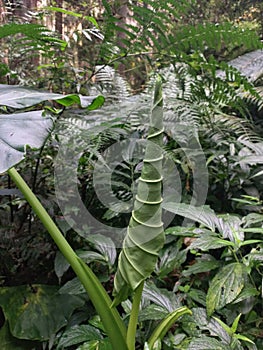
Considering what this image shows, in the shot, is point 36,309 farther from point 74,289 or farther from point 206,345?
point 206,345

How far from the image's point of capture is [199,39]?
Result: 3.03 ft

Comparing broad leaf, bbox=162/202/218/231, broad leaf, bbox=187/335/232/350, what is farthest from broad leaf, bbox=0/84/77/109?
broad leaf, bbox=187/335/232/350

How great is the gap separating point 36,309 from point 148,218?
42 centimetres

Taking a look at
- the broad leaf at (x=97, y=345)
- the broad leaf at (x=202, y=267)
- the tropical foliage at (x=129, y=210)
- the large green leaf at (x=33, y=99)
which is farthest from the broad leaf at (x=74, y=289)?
the large green leaf at (x=33, y=99)

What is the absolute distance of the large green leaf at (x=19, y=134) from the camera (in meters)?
0.38

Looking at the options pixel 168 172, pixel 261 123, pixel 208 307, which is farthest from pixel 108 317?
pixel 261 123

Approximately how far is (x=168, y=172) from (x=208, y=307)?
44 cm

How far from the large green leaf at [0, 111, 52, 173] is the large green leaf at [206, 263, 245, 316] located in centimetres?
41

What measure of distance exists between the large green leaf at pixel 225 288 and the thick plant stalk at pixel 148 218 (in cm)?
15

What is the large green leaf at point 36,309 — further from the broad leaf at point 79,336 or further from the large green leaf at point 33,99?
the large green leaf at point 33,99

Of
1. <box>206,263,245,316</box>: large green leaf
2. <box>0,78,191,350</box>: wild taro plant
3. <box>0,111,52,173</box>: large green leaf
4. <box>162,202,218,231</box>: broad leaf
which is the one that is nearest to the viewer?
<box>0,111,52,173</box>: large green leaf

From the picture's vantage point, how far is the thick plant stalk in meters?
0.52

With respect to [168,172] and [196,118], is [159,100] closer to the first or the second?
[168,172]

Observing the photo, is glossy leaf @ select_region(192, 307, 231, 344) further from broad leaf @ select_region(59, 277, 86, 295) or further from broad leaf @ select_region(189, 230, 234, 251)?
broad leaf @ select_region(59, 277, 86, 295)
